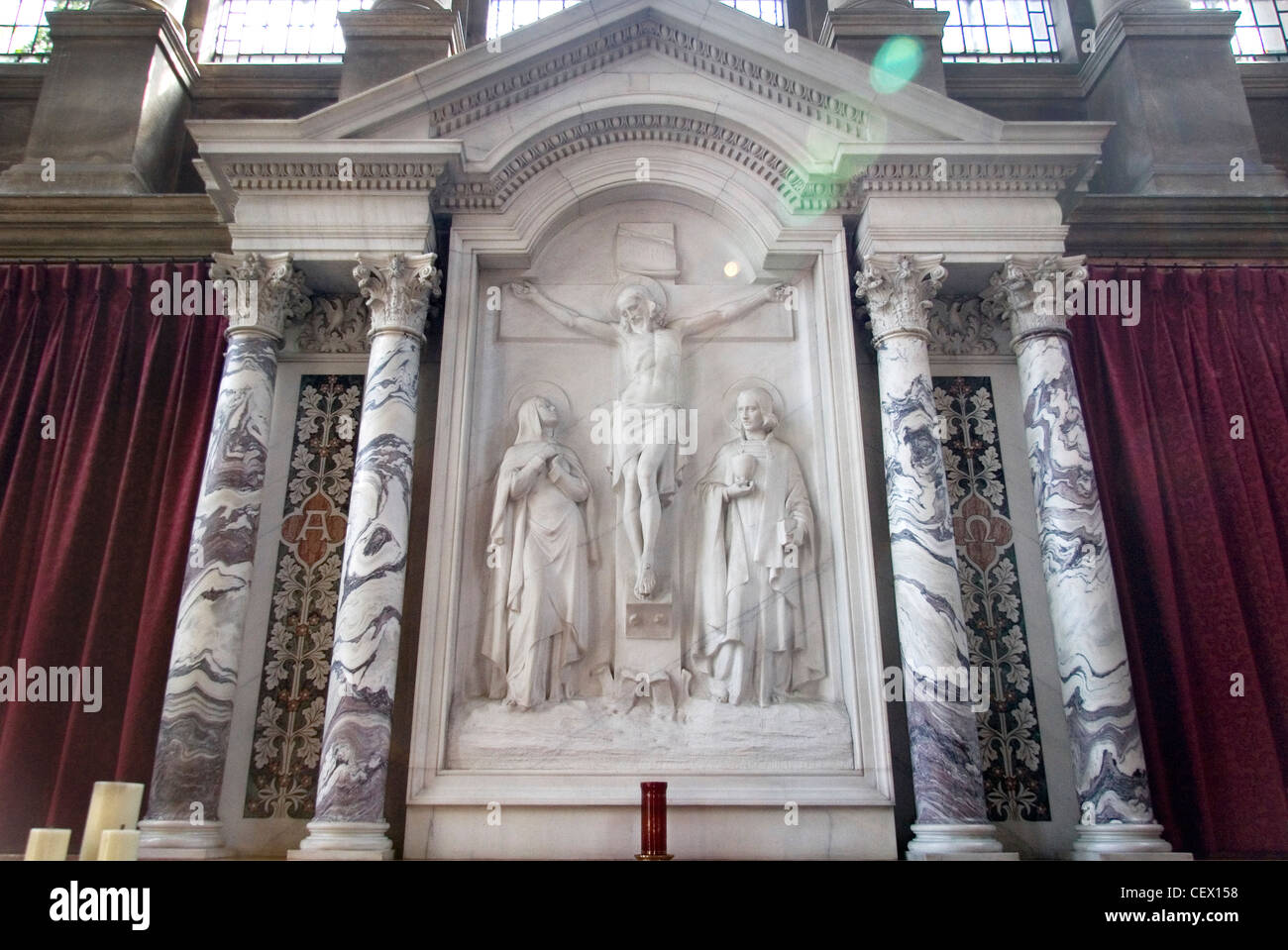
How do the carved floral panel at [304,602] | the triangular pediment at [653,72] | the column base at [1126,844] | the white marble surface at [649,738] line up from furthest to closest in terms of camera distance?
the triangular pediment at [653,72] < the carved floral panel at [304,602] < the white marble surface at [649,738] < the column base at [1126,844]

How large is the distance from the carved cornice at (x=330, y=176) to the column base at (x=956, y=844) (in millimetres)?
5407

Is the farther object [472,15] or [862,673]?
[472,15]

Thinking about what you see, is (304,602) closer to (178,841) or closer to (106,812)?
(178,841)

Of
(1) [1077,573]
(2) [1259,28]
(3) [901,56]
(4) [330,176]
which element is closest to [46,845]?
(4) [330,176]

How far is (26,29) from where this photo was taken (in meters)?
10.2

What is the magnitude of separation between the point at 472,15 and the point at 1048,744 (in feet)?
28.6

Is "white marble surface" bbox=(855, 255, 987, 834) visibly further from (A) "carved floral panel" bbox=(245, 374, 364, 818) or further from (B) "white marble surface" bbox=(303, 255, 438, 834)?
(A) "carved floral panel" bbox=(245, 374, 364, 818)

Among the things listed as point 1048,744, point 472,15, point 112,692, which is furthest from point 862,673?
point 472,15

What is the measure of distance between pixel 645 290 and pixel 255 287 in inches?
110

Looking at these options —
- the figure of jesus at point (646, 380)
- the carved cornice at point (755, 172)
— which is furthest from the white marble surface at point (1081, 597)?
the figure of jesus at point (646, 380)

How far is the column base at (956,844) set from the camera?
18.5 ft

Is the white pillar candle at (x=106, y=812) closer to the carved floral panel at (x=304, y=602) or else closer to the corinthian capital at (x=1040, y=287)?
the carved floral panel at (x=304, y=602)

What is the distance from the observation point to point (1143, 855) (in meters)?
5.69
